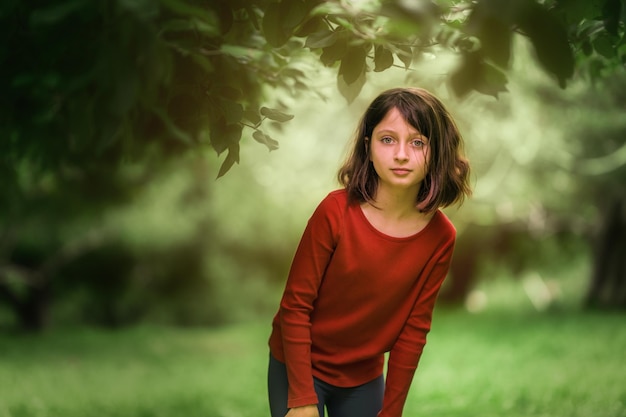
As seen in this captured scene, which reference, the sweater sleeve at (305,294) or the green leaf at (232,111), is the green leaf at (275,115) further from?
the sweater sleeve at (305,294)

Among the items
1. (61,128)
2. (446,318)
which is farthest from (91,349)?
(61,128)

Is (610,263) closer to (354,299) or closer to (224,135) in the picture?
(354,299)

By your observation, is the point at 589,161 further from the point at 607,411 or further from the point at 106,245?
the point at 106,245

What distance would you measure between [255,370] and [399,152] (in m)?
8.06

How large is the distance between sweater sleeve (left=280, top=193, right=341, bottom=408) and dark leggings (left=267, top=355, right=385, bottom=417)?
0.15m

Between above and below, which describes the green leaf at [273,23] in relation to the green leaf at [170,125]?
above

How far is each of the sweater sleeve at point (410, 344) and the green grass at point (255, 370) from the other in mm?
A: 2922

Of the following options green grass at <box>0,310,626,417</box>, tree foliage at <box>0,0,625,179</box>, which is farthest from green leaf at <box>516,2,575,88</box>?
green grass at <box>0,310,626,417</box>

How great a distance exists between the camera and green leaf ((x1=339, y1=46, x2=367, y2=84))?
7.57 ft

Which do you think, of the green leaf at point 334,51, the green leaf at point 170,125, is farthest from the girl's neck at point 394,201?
the green leaf at point 170,125

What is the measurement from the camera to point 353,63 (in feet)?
7.59

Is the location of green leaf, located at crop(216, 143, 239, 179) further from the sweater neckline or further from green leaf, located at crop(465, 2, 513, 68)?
green leaf, located at crop(465, 2, 513, 68)

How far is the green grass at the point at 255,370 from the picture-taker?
19.5 feet

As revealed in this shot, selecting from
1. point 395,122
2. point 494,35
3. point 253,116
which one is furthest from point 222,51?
point 494,35
